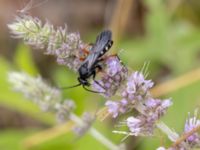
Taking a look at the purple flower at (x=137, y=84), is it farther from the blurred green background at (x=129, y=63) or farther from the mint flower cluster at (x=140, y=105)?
the blurred green background at (x=129, y=63)

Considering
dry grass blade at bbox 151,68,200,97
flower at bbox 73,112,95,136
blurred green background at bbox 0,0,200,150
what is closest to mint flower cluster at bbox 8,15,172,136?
flower at bbox 73,112,95,136

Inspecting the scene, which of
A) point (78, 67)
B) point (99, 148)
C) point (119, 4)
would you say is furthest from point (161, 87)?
point (78, 67)

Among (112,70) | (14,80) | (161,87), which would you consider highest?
(161,87)

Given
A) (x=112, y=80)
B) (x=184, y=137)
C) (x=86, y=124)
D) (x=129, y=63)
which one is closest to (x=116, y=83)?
A: (x=112, y=80)

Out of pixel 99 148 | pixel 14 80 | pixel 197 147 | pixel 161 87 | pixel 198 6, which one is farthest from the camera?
pixel 198 6

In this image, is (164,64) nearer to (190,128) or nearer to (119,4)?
(119,4)

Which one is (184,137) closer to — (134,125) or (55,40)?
(134,125)

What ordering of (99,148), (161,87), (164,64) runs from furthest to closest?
(164,64) → (161,87) → (99,148)

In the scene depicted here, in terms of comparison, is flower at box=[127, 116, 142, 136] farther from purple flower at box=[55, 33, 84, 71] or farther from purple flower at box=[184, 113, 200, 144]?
purple flower at box=[55, 33, 84, 71]
